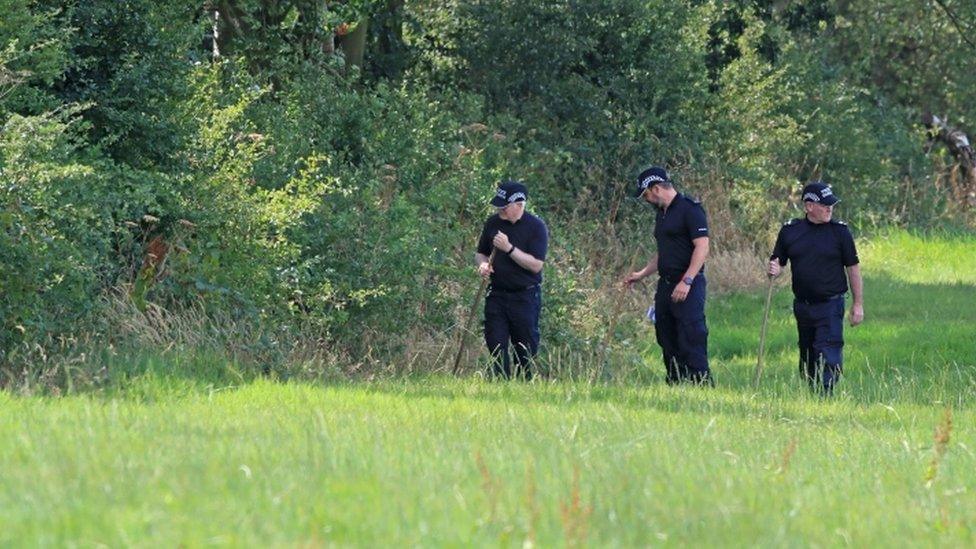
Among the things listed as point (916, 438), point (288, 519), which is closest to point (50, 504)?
point (288, 519)

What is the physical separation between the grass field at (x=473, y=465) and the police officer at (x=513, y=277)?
1094mm

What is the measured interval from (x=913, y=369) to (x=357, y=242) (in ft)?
18.1

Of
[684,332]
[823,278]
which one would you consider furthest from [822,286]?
[684,332]

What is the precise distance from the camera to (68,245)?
12.3m

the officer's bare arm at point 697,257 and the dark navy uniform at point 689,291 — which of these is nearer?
the officer's bare arm at point 697,257

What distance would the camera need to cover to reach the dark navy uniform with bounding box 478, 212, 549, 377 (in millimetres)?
14305

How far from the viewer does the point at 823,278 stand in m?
14.1

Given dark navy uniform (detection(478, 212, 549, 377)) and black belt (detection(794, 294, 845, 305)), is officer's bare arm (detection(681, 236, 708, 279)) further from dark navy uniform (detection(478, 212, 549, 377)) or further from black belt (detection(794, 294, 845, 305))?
dark navy uniform (detection(478, 212, 549, 377))

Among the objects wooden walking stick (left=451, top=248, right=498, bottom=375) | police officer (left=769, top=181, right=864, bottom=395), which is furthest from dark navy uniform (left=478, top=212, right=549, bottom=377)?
police officer (left=769, top=181, right=864, bottom=395)

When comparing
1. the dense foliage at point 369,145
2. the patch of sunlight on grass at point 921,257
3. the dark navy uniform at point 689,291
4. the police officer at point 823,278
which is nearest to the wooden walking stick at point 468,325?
the dense foliage at point 369,145

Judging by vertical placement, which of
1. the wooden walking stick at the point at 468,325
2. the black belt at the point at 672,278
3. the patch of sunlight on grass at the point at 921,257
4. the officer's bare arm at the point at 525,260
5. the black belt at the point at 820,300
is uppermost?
the officer's bare arm at the point at 525,260

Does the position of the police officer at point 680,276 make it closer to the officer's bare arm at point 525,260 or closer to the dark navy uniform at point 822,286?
the dark navy uniform at point 822,286

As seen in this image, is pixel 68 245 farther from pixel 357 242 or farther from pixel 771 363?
pixel 771 363

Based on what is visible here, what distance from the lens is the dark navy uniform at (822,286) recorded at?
46.3 ft
